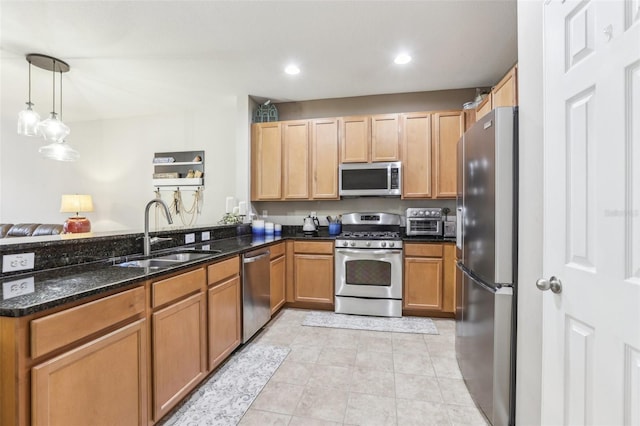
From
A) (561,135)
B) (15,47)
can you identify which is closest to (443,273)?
(561,135)

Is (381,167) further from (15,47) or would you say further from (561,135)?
(15,47)

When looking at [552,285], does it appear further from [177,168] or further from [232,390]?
[177,168]

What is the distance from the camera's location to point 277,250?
10.7ft

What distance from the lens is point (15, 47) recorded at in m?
2.70

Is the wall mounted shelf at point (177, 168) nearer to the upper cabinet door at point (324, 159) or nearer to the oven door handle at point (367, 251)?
the upper cabinet door at point (324, 159)

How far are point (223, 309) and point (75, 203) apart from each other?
13.1 ft

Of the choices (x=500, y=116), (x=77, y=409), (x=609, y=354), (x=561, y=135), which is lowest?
(x=77, y=409)

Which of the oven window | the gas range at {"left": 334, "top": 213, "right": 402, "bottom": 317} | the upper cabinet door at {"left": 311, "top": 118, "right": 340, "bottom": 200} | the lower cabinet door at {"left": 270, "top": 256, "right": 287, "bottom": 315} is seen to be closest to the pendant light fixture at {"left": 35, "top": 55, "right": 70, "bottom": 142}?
the lower cabinet door at {"left": 270, "top": 256, "right": 287, "bottom": 315}

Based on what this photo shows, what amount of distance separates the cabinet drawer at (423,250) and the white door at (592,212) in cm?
202

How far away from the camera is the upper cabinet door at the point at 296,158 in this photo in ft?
12.3

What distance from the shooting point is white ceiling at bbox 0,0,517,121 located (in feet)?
7.09

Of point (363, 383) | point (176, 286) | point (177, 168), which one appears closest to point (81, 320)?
point (176, 286)

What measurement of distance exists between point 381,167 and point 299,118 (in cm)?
146

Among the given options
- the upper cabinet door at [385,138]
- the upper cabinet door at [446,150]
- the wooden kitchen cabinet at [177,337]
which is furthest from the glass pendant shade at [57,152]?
the upper cabinet door at [446,150]
